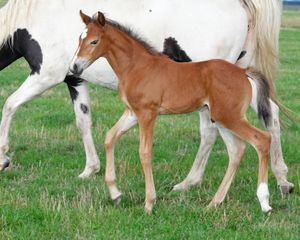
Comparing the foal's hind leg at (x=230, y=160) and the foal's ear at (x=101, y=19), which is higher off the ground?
the foal's ear at (x=101, y=19)

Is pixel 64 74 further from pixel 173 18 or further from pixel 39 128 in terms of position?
pixel 39 128

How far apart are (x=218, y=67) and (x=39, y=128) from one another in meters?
4.26

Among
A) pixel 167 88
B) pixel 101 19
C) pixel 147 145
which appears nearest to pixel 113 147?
pixel 147 145

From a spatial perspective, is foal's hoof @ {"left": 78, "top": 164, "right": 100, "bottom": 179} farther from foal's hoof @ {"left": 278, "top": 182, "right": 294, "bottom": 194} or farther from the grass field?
foal's hoof @ {"left": 278, "top": 182, "right": 294, "bottom": 194}

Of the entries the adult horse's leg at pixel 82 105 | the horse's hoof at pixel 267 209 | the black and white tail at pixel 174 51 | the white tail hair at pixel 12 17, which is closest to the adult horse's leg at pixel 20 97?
the adult horse's leg at pixel 82 105

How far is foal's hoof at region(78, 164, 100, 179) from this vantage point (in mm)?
6861

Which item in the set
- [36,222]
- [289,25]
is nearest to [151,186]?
[36,222]

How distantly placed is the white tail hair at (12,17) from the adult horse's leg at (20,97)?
552 mm

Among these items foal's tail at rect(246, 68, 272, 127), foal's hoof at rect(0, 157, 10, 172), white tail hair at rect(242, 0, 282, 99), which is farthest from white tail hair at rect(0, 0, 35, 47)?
foal's tail at rect(246, 68, 272, 127)

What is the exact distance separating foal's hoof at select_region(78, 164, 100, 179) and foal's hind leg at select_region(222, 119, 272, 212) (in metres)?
1.92

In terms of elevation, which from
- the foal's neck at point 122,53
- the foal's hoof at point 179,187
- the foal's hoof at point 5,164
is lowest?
the foal's hoof at point 5,164

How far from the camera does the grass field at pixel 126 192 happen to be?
4870mm

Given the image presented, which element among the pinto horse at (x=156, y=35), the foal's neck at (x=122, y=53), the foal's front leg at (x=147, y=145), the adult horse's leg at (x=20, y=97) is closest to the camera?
the foal's front leg at (x=147, y=145)

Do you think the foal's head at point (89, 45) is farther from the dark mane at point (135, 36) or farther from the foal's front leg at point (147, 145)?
the foal's front leg at point (147, 145)
